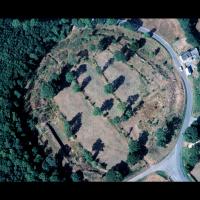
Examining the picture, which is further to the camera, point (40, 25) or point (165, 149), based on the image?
point (40, 25)

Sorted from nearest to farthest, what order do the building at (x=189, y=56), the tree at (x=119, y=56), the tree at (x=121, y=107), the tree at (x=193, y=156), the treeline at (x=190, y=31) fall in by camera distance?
the tree at (x=193, y=156), the tree at (x=121, y=107), the building at (x=189, y=56), the treeline at (x=190, y=31), the tree at (x=119, y=56)

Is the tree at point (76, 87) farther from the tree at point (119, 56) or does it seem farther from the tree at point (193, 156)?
the tree at point (193, 156)

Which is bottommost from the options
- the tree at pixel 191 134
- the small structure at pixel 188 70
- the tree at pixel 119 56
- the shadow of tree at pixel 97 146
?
the shadow of tree at pixel 97 146

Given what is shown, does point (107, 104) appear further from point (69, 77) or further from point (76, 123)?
point (69, 77)

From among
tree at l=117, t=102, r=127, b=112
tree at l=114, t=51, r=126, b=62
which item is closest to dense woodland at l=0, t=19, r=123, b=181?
tree at l=114, t=51, r=126, b=62

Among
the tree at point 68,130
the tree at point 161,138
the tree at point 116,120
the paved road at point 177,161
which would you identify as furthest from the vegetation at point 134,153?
the tree at point 68,130

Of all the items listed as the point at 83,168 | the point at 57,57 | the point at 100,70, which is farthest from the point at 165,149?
the point at 57,57

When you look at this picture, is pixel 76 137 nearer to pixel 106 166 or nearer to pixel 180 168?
pixel 106 166
